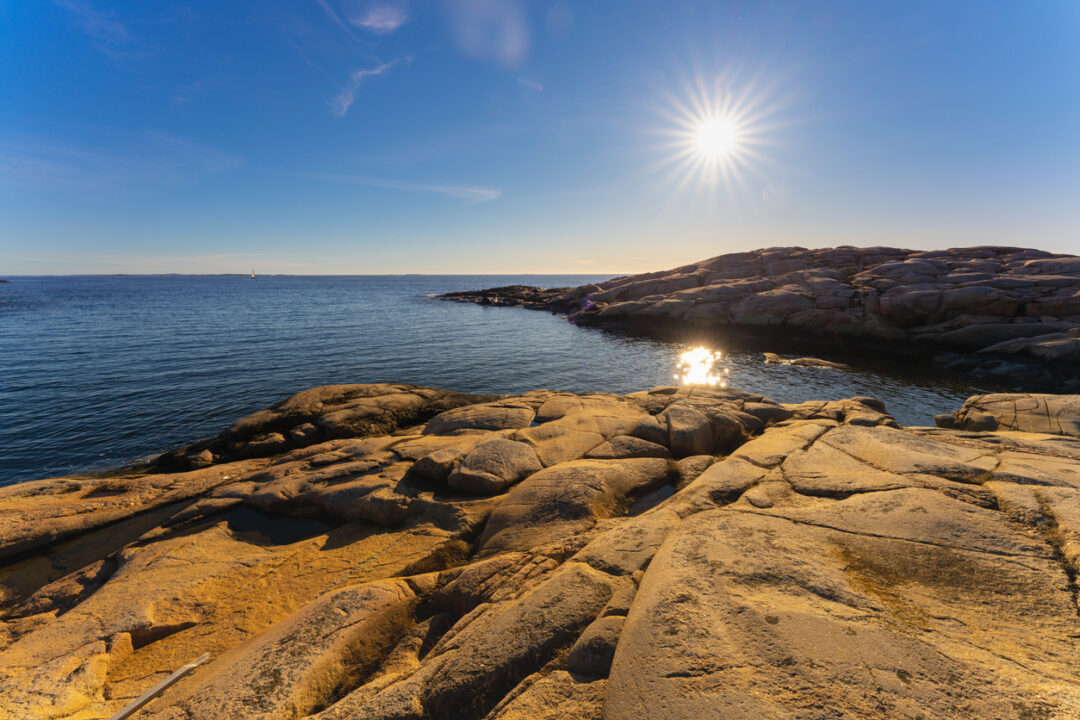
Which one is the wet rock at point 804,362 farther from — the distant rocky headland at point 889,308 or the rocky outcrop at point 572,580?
the rocky outcrop at point 572,580

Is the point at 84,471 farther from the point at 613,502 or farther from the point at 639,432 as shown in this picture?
the point at 639,432

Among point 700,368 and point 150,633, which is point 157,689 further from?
point 700,368

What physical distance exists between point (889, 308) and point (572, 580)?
1560 inches

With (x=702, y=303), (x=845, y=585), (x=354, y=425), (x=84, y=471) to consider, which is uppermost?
(x=702, y=303)

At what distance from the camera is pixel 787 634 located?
3623 mm

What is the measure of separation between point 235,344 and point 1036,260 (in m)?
68.0

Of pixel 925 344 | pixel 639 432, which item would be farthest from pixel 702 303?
pixel 639 432

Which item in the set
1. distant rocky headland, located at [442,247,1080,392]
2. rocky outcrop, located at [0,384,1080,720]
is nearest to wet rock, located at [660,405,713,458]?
rocky outcrop, located at [0,384,1080,720]

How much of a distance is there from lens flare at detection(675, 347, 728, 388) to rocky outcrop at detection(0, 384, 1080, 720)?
13714mm

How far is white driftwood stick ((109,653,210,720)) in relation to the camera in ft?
14.6

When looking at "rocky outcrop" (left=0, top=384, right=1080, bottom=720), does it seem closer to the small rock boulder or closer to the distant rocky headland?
the small rock boulder

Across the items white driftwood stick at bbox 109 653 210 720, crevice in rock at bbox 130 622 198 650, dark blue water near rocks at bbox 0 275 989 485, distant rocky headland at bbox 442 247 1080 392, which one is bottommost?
crevice in rock at bbox 130 622 198 650

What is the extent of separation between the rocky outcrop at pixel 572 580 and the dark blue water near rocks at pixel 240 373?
18.8ft

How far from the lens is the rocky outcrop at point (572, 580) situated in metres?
3.40
